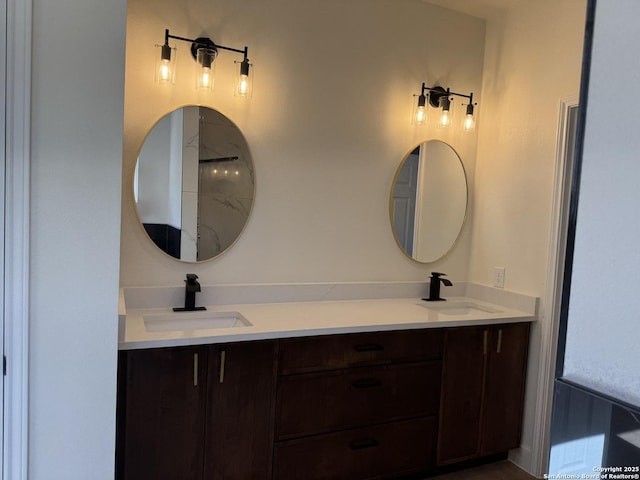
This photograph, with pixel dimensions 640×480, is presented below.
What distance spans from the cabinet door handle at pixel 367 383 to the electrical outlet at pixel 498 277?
112cm

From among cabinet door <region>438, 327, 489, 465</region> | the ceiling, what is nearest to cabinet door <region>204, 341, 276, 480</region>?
cabinet door <region>438, 327, 489, 465</region>

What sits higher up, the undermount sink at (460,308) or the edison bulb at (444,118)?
the edison bulb at (444,118)

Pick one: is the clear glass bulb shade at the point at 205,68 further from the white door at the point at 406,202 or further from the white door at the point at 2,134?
the white door at the point at 406,202

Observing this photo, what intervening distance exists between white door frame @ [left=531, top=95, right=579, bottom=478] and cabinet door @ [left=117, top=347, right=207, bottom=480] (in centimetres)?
188

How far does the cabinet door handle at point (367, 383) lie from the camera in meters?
2.14

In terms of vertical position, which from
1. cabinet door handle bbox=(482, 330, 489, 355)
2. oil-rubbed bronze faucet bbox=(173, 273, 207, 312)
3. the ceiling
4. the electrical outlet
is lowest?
cabinet door handle bbox=(482, 330, 489, 355)

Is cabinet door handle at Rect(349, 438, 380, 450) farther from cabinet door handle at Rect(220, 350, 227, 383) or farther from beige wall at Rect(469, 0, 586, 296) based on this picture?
beige wall at Rect(469, 0, 586, 296)

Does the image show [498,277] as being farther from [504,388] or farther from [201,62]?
[201,62]

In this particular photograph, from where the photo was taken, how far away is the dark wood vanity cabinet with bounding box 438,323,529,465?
2396 mm

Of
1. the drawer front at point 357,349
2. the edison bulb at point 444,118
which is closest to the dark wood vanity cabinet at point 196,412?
the drawer front at point 357,349

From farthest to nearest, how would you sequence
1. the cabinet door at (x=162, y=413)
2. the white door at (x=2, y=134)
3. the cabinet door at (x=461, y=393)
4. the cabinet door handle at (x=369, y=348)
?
1. the cabinet door at (x=461, y=393)
2. the cabinet door handle at (x=369, y=348)
3. the cabinet door at (x=162, y=413)
4. the white door at (x=2, y=134)

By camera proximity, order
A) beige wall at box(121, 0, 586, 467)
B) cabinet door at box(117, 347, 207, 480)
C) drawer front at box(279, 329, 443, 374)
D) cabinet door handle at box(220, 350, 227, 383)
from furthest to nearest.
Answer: beige wall at box(121, 0, 586, 467) → drawer front at box(279, 329, 443, 374) → cabinet door handle at box(220, 350, 227, 383) → cabinet door at box(117, 347, 207, 480)

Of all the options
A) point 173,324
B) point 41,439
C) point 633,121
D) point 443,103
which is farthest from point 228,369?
point 443,103

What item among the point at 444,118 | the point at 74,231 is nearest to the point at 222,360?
the point at 74,231
